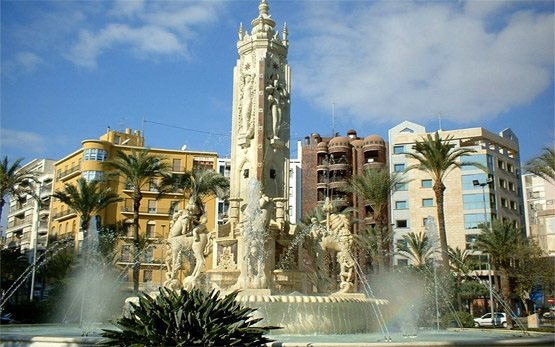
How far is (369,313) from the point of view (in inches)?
677

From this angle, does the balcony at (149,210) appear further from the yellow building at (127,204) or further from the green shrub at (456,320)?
the green shrub at (456,320)

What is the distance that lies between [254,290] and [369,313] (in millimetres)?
3733

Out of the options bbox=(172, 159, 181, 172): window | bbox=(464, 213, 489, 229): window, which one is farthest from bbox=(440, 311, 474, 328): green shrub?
bbox=(172, 159, 181, 172): window

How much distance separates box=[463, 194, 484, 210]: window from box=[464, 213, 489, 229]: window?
816 millimetres

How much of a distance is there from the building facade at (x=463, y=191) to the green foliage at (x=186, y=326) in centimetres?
5386

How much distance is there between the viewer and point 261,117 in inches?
859

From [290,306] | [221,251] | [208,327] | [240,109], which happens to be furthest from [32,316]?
[208,327]

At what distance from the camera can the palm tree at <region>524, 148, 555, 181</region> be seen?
31188 mm

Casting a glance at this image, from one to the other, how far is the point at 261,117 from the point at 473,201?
4789cm

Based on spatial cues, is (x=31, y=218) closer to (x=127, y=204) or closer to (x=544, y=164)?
(x=127, y=204)

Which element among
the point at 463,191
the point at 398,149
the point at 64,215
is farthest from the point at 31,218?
the point at 463,191

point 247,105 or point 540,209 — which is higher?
point 540,209

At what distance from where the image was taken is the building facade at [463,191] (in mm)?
63094

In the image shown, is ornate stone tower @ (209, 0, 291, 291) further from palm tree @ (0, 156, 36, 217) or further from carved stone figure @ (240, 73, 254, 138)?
palm tree @ (0, 156, 36, 217)
